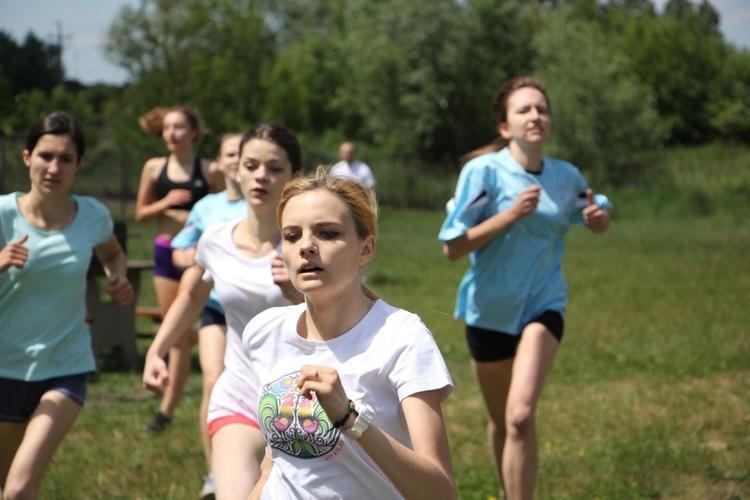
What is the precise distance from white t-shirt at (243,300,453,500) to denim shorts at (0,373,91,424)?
1.95 m

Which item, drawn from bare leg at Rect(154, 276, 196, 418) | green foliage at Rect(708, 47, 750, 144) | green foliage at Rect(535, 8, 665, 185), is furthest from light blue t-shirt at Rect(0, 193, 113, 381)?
green foliage at Rect(708, 47, 750, 144)

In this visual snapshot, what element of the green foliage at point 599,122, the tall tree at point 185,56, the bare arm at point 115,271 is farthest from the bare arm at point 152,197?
the tall tree at point 185,56

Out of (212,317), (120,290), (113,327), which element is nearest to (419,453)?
(120,290)

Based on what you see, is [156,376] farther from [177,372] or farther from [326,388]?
[177,372]

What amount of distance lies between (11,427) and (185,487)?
1.94 metres

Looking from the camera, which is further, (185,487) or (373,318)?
(185,487)

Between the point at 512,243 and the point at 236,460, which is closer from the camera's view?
the point at 236,460

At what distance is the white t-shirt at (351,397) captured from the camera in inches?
119

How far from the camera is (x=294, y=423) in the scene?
3.03 metres

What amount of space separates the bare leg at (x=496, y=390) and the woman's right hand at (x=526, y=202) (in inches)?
33.0

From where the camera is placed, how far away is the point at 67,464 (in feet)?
23.7

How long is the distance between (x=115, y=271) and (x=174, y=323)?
835mm

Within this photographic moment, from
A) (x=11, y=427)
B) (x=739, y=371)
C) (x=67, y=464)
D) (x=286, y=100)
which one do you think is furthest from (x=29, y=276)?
(x=286, y=100)

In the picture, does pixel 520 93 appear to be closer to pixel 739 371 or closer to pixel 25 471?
pixel 25 471
